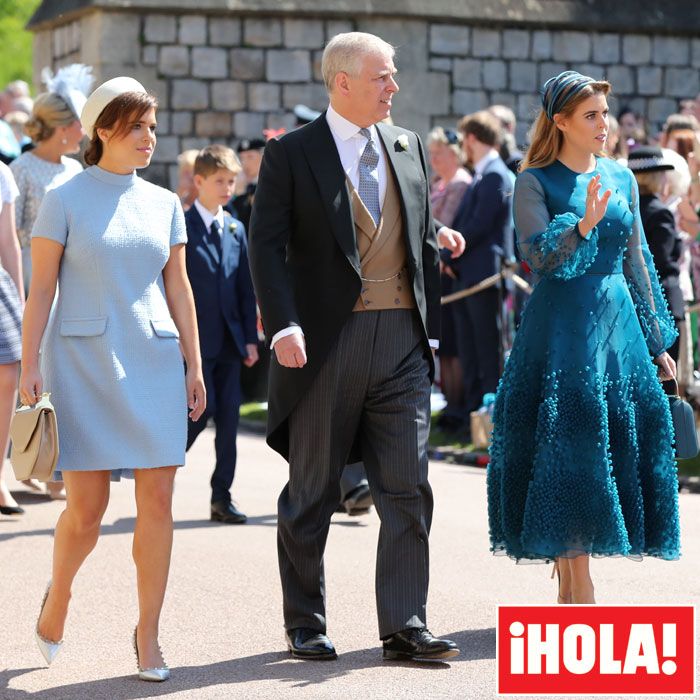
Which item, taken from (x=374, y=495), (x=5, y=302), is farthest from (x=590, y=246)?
(x=5, y=302)

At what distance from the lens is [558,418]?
583 centimetres

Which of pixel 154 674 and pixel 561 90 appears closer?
pixel 154 674

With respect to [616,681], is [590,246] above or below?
above

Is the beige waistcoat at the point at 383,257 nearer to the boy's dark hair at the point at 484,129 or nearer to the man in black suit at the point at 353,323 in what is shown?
the man in black suit at the point at 353,323

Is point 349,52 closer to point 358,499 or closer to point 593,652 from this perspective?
point 593,652

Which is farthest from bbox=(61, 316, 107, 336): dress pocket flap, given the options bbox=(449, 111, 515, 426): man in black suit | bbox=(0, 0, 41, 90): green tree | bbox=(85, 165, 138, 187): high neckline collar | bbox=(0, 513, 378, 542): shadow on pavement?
bbox=(0, 0, 41, 90): green tree

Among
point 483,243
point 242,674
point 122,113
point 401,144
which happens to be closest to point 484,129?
point 483,243

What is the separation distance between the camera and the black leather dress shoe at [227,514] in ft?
28.5

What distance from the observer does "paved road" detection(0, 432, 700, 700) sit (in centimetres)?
A: 543

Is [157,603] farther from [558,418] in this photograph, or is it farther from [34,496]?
[34,496]

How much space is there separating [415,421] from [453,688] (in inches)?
36.7

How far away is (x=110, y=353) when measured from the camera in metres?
5.55

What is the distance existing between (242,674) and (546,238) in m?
1.72

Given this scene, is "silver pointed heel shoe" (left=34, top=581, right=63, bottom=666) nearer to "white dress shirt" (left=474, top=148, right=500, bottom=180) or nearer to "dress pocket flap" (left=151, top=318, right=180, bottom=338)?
"dress pocket flap" (left=151, top=318, right=180, bottom=338)
